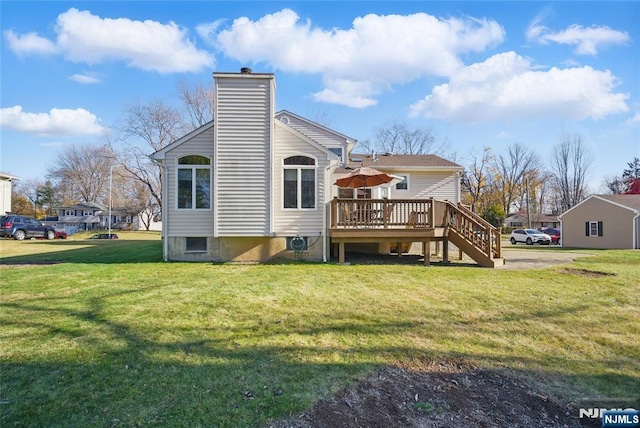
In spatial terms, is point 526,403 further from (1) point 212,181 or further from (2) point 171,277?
(1) point 212,181

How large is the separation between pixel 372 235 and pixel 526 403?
7.41 m

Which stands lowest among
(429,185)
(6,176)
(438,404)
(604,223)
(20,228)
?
(438,404)

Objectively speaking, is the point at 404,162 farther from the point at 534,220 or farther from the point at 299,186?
the point at 534,220

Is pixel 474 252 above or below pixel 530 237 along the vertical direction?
above

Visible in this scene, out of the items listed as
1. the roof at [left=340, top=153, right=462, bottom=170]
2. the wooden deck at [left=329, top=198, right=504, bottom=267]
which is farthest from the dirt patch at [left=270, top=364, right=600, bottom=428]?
the roof at [left=340, top=153, right=462, bottom=170]

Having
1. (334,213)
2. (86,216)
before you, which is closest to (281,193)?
(334,213)

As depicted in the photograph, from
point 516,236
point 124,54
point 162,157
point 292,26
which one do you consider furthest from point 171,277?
point 516,236

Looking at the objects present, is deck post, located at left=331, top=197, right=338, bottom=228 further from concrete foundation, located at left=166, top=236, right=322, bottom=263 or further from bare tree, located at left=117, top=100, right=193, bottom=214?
bare tree, located at left=117, top=100, right=193, bottom=214

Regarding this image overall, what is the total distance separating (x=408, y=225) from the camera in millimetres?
10844

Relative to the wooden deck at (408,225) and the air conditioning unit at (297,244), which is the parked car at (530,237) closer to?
the wooden deck at (408,225)

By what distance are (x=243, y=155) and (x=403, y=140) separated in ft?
117

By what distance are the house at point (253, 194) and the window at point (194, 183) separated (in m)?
0.03

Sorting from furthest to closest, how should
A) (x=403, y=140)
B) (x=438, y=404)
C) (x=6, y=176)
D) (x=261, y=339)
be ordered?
(x=403, y=140)
(x=6, y=176)
(x=261, y=339)
(x=438, y=404)

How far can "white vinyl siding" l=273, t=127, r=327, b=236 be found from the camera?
10938 mm
